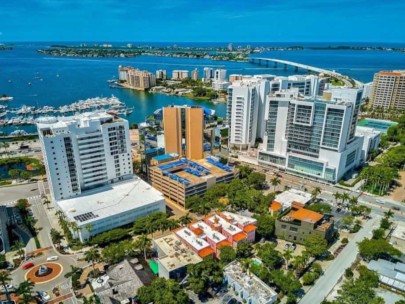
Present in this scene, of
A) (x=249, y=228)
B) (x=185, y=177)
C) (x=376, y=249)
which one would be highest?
(x=185, y=177)

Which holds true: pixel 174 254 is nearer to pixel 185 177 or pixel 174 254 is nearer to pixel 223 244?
pixel 223 244

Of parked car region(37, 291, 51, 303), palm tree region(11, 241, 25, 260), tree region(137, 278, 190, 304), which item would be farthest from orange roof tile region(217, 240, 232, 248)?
palm tree region(11, 241, 25, 260)

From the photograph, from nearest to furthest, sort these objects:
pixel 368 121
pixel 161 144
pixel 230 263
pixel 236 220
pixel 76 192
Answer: pixel 230 263 → pixel 236 220 → pixel 76 192 → pixel 161 144 → pixel 368 121

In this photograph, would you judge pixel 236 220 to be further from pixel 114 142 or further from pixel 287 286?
pixel 114 142

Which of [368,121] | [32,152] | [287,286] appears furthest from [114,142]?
[368,121]

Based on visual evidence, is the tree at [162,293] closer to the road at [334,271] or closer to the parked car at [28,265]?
the road at [334,271]

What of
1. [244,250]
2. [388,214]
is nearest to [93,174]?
[244,250]

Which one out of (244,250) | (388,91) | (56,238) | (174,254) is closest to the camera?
(174,254)

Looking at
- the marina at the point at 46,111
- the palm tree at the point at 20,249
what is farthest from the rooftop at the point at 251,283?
the marina at the point at 46,111
